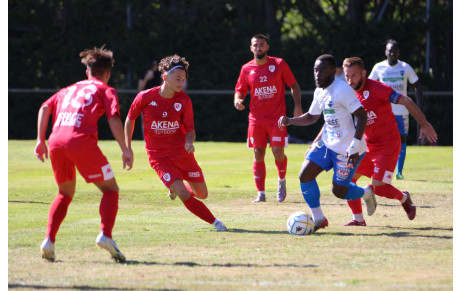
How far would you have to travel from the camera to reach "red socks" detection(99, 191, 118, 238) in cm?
684

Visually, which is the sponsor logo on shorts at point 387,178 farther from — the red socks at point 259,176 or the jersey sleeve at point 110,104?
→ the jersey sleeve at point 110,104

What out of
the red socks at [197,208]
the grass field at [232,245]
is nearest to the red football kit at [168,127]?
the red socks at [197,208]

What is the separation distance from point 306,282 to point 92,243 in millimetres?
2718

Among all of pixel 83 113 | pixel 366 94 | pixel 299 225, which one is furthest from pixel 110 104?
pixel 366 94

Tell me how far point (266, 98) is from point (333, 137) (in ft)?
11.2

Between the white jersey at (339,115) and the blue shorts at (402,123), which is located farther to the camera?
the blue shorts at (402,123)

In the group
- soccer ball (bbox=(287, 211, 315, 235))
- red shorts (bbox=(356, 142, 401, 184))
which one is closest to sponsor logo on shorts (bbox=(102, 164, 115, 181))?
soccer ball (bbox=(287, 211, 315, 235))

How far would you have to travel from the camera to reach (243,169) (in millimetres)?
16156

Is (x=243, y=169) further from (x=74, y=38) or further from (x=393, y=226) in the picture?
(x=74, y=38)

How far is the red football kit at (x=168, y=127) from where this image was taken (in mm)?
8969

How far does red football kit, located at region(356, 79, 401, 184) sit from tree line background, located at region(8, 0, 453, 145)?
1259cm

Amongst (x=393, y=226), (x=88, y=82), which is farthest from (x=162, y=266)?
(x=393, y=226)

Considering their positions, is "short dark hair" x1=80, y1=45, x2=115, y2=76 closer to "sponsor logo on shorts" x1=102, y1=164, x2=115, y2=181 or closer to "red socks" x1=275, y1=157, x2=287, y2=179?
"sponsor logo on shorts" x1=102, y1=164, x2=115, y2=181

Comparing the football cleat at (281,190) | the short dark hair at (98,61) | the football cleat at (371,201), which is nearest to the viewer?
the short dark hair at (98,61)
